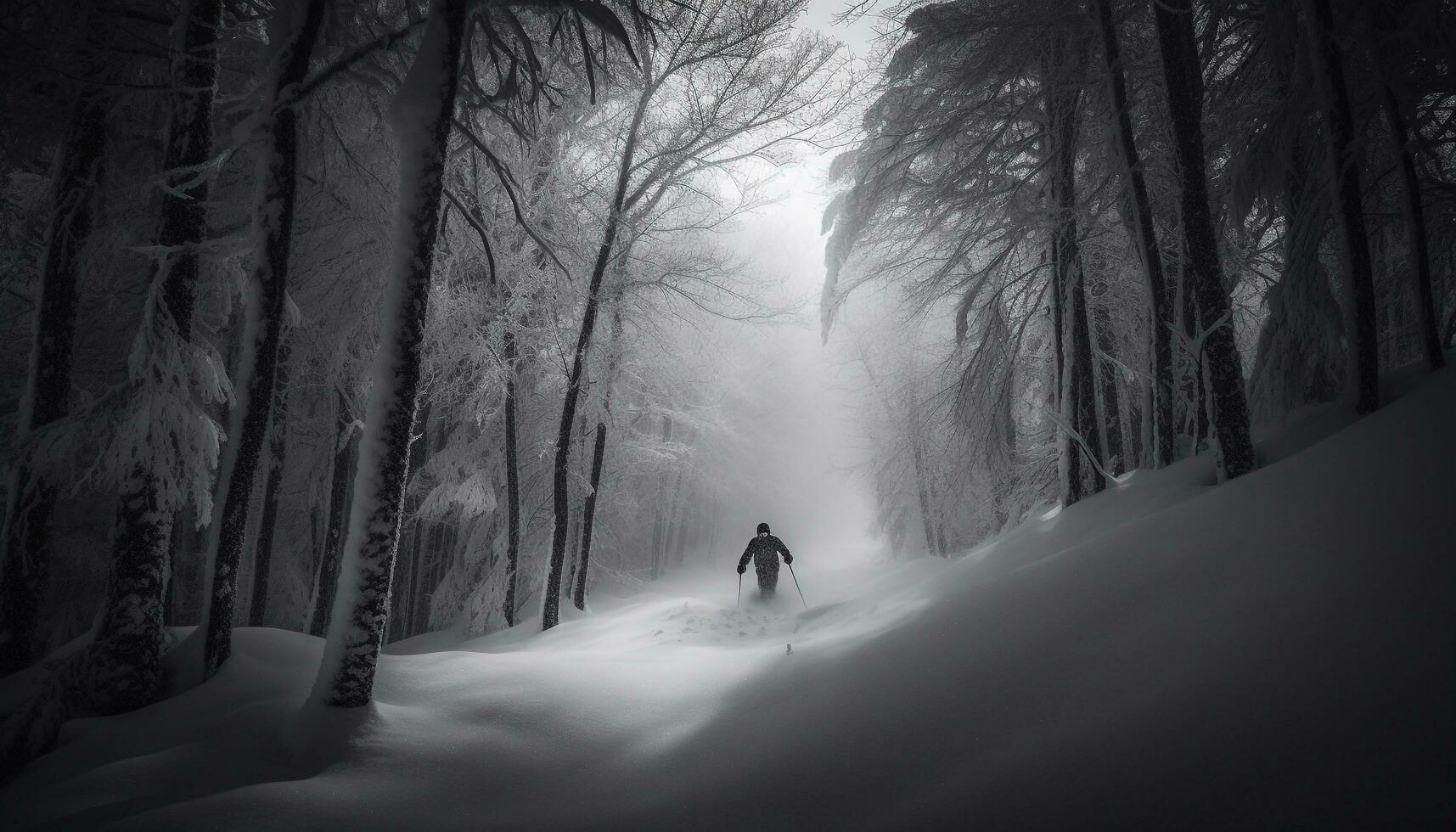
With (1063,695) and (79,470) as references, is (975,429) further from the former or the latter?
(79,470)

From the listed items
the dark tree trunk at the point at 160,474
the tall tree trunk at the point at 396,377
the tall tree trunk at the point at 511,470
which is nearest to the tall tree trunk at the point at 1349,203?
the tall tree trunk at the point at 396,377

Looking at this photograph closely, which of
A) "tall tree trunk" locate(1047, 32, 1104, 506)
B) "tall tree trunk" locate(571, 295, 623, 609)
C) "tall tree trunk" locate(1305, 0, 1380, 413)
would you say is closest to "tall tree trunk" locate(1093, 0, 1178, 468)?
"tall tree trunk" locate(1047, 32, 1104, 506)

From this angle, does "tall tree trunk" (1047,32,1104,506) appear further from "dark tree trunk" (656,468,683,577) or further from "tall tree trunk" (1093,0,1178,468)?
"dark tree trunk" (656,468,683,577)

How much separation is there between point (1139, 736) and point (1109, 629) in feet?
2.47

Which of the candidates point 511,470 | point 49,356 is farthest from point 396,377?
point 511,470

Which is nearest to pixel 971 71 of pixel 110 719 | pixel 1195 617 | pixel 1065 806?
pixel 1195 617

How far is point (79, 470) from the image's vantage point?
5.58 m

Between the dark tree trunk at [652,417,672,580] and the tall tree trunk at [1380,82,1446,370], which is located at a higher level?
the tall tree trunk at [1380,82,1446,370]

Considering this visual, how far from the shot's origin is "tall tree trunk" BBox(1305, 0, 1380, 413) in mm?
3721

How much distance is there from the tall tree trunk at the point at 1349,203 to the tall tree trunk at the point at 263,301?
7116 millimetres

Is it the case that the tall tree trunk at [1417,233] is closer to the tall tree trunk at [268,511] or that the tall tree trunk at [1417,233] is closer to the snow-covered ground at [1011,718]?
the snow-covered ground at [1011,718]

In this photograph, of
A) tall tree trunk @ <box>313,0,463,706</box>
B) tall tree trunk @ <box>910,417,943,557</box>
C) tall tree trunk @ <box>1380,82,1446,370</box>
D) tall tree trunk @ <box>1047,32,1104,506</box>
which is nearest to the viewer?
tall tree trunk @ <box>313,0,463,706</box>

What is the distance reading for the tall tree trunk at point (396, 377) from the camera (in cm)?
303

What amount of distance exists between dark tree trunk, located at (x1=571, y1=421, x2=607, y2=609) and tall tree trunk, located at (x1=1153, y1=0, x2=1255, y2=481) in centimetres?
859
